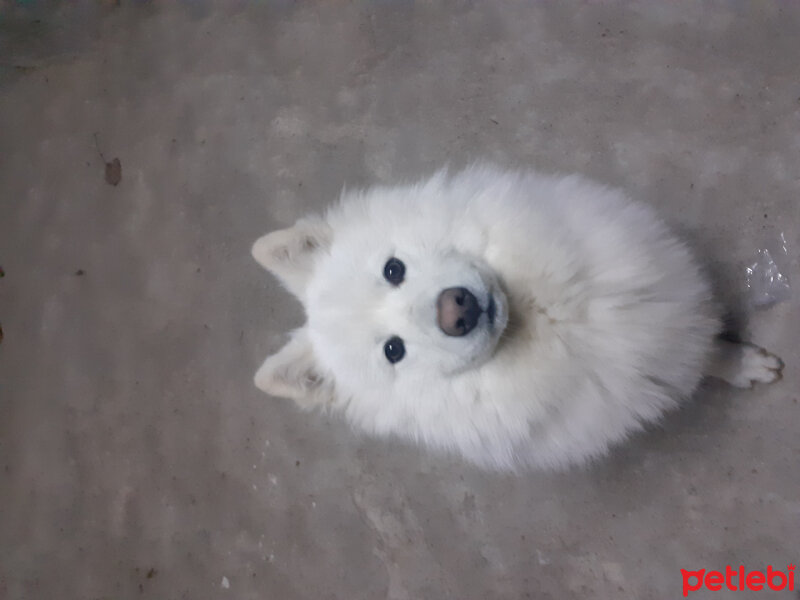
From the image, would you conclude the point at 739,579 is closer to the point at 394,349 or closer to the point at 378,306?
the point at 394,349

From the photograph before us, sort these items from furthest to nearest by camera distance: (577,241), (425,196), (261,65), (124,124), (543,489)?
1. (124,124)
2. (261,65)
3. (543,489)
4. (425,196)
5. (577,241)

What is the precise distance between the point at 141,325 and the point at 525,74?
2587 millimetres

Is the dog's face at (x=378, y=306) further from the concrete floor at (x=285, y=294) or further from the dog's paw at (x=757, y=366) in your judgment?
the dog's paw at (x=757, y=366)

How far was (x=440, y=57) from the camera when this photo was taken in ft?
9.48

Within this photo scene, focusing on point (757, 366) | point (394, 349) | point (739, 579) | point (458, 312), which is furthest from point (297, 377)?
point (739, 579)

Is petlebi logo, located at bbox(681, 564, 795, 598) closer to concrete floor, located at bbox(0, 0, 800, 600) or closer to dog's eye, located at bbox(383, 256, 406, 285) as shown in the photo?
concrete floor, located at bbox(0, 0, 800, 600)

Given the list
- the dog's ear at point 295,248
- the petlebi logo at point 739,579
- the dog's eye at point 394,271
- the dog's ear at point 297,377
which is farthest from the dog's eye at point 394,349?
the petlebi logo at point 739,579

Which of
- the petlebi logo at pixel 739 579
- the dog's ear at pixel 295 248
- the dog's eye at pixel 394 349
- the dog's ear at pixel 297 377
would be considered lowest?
the petlebi logo at pixel 739 579

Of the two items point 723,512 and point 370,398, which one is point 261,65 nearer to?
point 370,398

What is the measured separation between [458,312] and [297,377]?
78 centimetres

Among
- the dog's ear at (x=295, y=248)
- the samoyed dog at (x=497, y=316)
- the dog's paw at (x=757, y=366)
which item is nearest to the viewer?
the samoyed dog at (x=497, y=316)

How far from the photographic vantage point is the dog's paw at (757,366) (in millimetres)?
2199

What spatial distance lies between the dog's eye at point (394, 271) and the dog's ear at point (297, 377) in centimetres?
49

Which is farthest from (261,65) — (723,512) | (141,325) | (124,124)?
(723,512)
